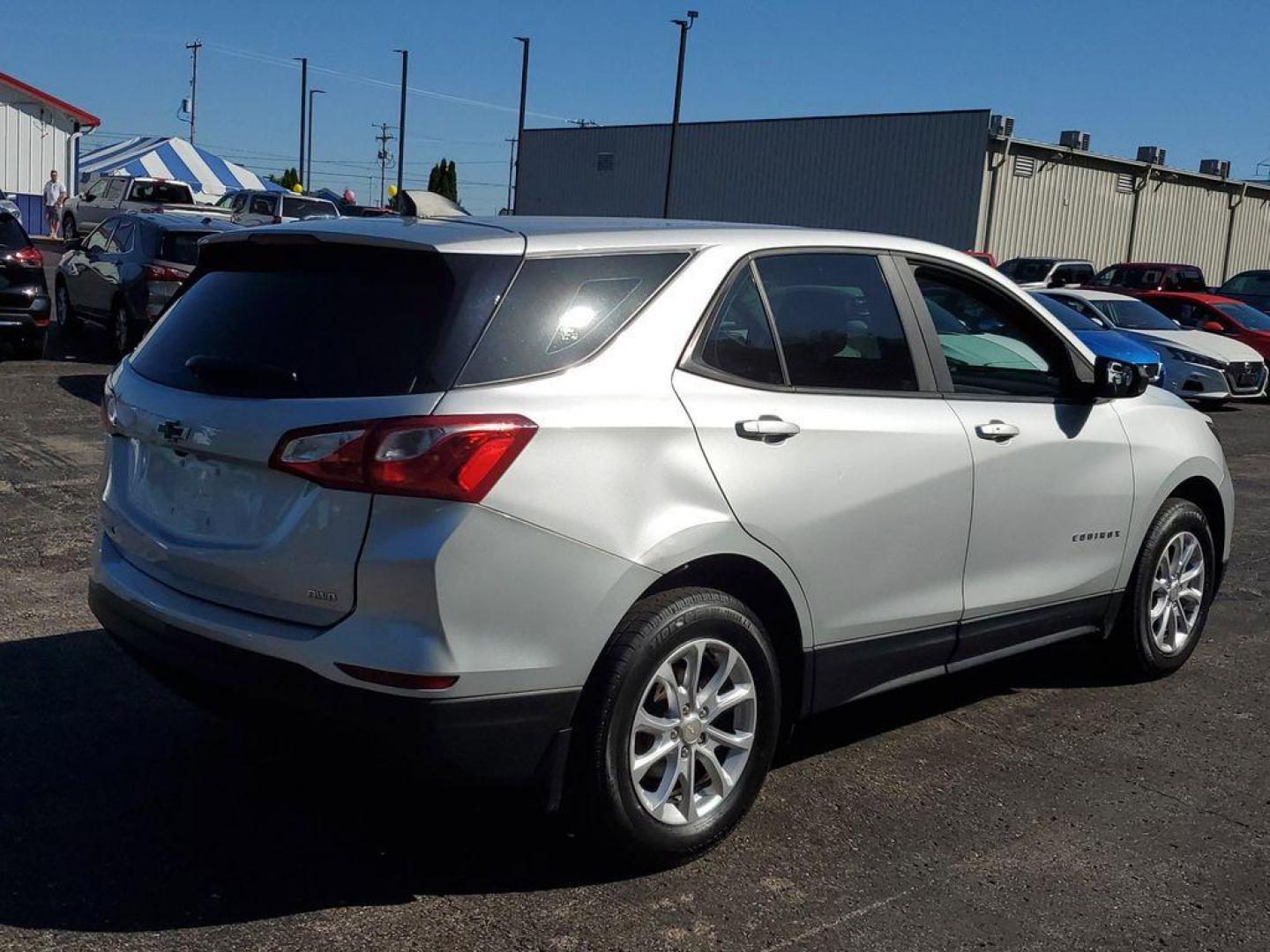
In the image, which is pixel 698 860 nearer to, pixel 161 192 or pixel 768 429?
pixel 768 429

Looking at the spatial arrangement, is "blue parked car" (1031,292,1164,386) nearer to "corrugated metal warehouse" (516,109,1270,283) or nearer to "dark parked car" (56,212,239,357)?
"dark parked car" (56,212,239,357)

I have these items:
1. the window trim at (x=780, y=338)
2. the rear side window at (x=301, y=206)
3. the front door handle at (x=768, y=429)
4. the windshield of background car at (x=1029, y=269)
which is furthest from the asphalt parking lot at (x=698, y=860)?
the rear side window at (x=301, y=206)

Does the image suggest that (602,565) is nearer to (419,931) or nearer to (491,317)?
(491,317)

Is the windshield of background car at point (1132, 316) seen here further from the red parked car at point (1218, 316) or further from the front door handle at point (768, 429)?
the front door handle at point (768, 429)

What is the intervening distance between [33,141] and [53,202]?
13.6 ft

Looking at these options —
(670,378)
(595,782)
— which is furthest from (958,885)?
(670,378)

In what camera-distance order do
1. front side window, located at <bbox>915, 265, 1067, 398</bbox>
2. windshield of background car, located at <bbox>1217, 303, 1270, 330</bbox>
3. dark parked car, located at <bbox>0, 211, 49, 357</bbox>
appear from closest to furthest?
front side window, located at <bbox>915, 265, 1067, 398</bbox>
dark parked car, located at <bbox>0, 211, 49, 357</bbox>
windshield of background car, located at <bbox>1217, 303, 1270, 330</bbox>

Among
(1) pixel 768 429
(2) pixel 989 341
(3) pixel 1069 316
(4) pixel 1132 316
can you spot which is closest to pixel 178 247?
(3) pixel 1069 316

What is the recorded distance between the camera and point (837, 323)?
4254 mm

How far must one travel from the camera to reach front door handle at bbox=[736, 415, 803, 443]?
3771 millimetres

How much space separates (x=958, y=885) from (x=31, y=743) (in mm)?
2862

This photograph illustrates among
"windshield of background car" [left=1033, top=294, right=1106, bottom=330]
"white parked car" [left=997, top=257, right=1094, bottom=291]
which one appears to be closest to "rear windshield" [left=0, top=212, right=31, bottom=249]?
"windshield of background car" [left=1033, top=294, right=1106, bottom=330]

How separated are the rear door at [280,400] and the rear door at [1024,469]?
185 centimetres

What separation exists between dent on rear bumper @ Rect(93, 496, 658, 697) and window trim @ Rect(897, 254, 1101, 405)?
1.59 metres
